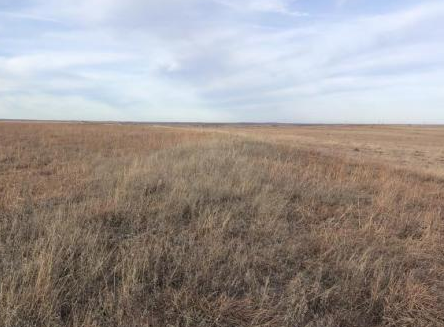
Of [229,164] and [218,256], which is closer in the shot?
[218,256]

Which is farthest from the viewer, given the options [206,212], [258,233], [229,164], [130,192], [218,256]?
[229,164]

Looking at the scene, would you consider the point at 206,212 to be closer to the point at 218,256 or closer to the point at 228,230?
the point at 228,230

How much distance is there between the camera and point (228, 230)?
508 centimetres

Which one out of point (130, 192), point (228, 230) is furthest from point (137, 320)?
point (130, 192)

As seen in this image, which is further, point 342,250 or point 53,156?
point 53,156

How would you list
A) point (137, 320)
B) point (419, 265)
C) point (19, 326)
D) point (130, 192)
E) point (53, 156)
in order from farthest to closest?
point (53, 156), point (130, 192), point (419, 265), point (137, 320), point (19, 326)

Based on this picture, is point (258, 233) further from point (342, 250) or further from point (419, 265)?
point (419, 265)

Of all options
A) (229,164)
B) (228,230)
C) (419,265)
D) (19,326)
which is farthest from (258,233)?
(229,164)

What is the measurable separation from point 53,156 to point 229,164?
757 cm

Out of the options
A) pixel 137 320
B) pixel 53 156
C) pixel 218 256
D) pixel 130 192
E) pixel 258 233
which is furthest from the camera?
pixel 53 156

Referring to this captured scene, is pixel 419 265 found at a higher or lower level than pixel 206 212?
lower

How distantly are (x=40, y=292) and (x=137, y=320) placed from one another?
0.91m

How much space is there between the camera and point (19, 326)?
2.82m

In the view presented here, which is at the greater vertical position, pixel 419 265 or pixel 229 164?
pixel 229 164
